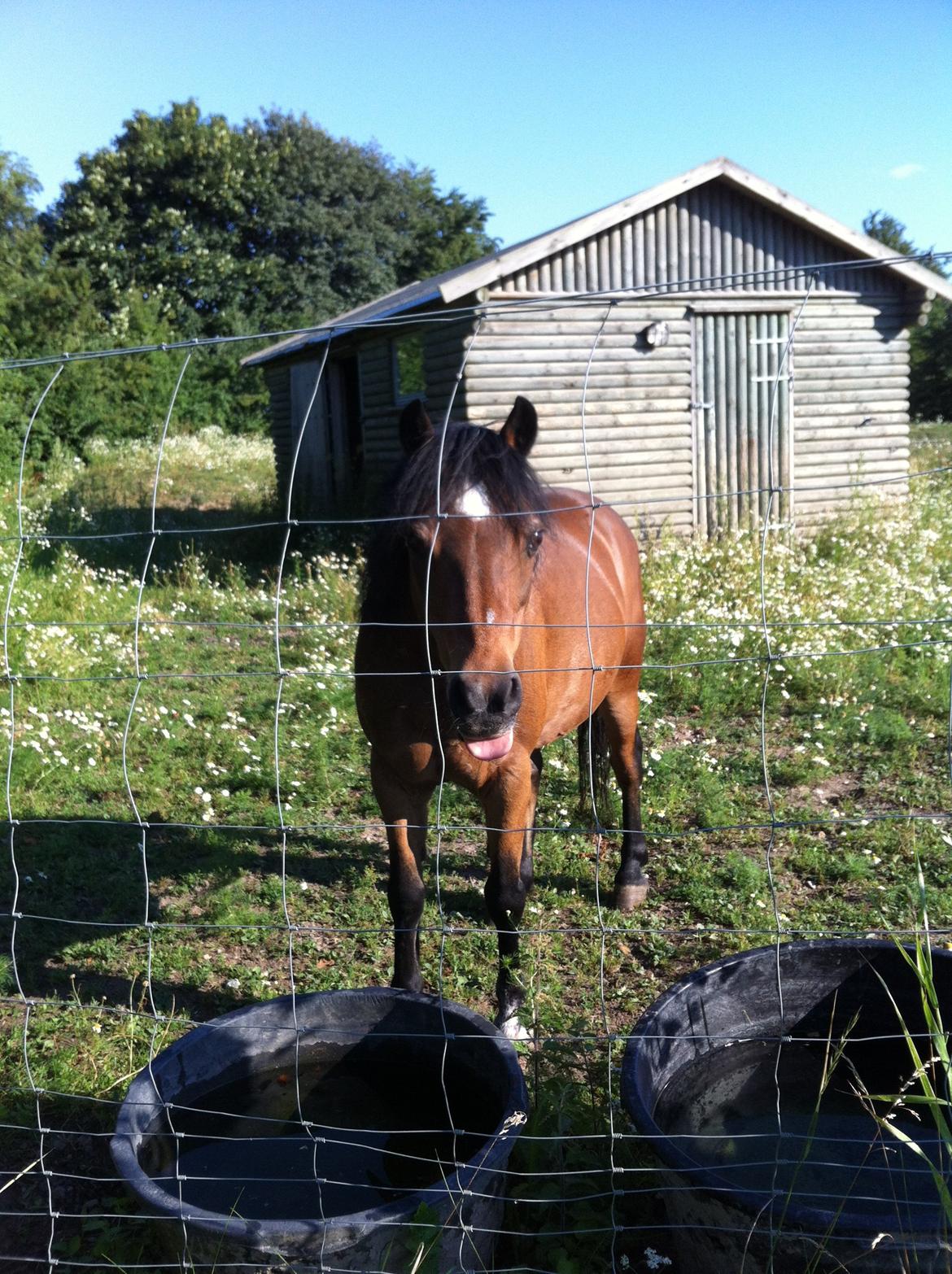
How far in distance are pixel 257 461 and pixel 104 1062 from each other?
22.8 metres

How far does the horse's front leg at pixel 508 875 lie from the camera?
10.4 feet

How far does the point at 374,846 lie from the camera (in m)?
4.81

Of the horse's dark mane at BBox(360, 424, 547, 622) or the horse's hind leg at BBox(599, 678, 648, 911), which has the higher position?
the horse's dark mane at BBox(360, 424, 547, 622)

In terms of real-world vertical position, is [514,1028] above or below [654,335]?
below

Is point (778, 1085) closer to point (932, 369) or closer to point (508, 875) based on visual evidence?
point (508, 875)

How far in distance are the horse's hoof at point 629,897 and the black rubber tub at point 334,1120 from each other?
1.78 metres

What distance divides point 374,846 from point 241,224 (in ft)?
141

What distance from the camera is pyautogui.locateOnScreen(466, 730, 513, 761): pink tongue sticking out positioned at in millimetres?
2676

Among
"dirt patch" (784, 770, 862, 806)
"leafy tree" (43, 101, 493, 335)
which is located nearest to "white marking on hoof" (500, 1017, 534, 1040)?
"dirt patch" (784, 770, 862, 806)

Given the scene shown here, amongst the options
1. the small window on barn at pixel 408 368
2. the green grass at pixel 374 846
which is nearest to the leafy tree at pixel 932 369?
the small window on barn at pixel 408 368

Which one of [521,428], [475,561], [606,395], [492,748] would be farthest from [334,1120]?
[606,395]

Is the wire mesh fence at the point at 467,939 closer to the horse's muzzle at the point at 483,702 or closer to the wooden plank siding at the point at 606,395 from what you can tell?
the horse's muzzle at the point at 483,702

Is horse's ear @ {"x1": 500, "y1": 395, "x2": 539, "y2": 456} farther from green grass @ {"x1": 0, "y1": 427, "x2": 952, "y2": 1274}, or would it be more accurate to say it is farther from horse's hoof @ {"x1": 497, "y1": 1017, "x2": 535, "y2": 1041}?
horse's hoof @ {"x1": 497, "y1": 1017, "x2": 535, "y2": 1041}

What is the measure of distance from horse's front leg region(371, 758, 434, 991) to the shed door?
29.4 feet
